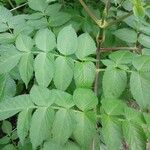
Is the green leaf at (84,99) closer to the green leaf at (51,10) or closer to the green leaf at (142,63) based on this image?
the green leaf at (142,63)

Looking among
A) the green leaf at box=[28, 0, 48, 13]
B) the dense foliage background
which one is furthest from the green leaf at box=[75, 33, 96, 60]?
the green leaf at box=[28, 0, 48, 13]

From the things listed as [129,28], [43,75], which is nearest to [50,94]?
[43,75]

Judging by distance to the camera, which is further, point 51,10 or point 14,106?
point 51,10

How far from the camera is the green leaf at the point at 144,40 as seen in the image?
5.28 feet

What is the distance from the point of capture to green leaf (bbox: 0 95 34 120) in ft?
4.35

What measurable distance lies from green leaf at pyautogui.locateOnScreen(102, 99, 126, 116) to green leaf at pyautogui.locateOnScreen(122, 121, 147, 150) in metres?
0.06

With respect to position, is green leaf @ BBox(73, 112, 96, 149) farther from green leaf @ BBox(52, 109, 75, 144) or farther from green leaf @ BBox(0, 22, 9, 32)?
green leaf @ BBox(0, 22, 9, 32)

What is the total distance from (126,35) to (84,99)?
485 millimetres

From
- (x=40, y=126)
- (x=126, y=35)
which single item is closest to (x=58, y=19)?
(x=126, y=35)

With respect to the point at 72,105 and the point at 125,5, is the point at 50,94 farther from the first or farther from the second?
the point at 125,5

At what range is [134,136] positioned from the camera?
1259 millimetres

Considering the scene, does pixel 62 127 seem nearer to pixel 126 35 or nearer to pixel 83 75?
pixel 83 75

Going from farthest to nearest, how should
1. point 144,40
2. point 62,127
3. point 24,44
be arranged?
point 144,40 < point 24,44 < point 62,127

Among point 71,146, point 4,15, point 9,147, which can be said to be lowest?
point 9,147
